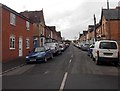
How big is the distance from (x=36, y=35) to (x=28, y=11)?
1100 centimetres

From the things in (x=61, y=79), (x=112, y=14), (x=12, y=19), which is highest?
(x=112, y=14)

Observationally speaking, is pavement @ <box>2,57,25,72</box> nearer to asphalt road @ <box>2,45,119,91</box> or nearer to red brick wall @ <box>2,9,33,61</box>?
red brick wall @ <box>2,9,33,61</box>

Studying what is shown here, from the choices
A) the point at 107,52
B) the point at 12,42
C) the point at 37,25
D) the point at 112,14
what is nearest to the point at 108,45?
the point at 107,52

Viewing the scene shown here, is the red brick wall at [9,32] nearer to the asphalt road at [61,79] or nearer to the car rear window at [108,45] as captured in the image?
the asphalt road at [61,79]

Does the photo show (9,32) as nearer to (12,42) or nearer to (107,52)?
(12,42)

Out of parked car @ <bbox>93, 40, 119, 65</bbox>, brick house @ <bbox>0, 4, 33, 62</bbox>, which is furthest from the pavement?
parked car @ <bbox>93, 40, 119, 65</bbox>

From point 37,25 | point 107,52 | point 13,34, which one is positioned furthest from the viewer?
point 37,25

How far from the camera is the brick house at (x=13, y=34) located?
22.1m

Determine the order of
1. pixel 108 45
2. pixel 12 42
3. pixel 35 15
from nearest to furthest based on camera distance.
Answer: pixel 108 45
pixel 12 42
pixel 35 15

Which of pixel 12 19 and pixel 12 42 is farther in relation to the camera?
pixel 12 19

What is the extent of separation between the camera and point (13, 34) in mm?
25562

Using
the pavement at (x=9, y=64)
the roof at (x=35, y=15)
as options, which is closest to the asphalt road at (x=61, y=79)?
the pavement at (x=9, y=64)

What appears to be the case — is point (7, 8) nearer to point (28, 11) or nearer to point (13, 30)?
point (13, 30)

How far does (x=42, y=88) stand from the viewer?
8859mm
